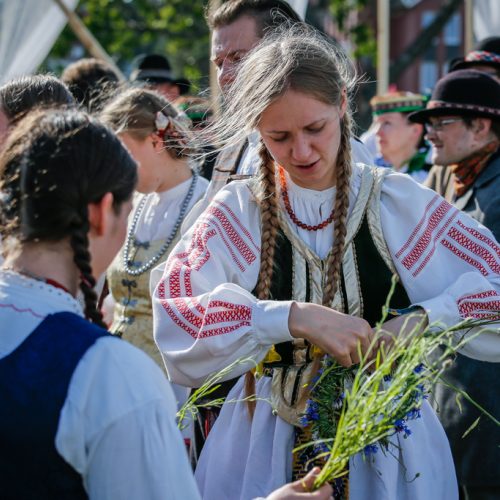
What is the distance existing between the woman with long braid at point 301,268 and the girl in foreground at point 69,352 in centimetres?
66

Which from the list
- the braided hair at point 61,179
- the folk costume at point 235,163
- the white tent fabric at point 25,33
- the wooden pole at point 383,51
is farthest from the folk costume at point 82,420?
the wooden pole at point 383,51

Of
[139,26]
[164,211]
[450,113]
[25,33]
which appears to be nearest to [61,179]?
[164,211]

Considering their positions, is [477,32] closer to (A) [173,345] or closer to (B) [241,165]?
(B) [241,165]

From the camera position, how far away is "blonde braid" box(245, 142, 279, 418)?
2.51 metres

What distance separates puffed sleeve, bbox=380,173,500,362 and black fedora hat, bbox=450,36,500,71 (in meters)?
2.87

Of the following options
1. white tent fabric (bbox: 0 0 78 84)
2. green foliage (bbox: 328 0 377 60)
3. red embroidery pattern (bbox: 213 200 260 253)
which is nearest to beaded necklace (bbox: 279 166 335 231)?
red embroidery pattern (bbox: 213 200 260 253)

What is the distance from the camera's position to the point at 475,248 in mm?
2518

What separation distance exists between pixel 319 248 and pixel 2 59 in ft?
18.9

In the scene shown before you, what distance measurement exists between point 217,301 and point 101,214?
2.14 ft

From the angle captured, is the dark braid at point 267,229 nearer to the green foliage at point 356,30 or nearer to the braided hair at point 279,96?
the braided hair at point 279,96

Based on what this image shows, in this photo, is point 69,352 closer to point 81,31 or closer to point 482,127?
point 482,127

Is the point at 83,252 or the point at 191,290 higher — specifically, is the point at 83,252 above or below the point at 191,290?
above

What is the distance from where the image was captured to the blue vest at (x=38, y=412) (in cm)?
162

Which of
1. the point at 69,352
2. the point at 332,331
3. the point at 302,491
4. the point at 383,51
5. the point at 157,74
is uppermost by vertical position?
the point at 383,51
